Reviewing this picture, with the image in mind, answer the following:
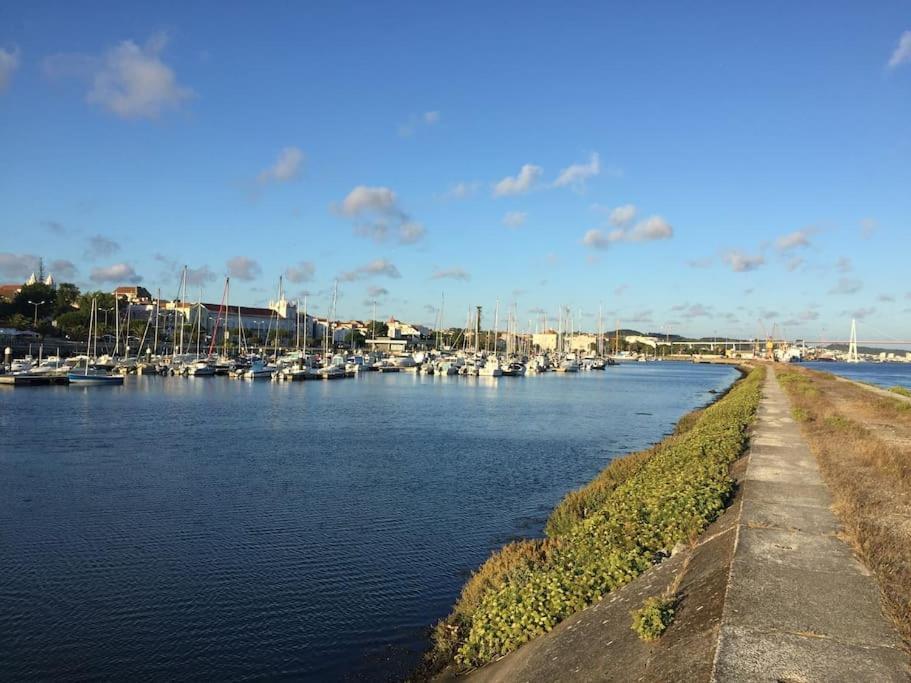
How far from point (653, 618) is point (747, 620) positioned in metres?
1.05

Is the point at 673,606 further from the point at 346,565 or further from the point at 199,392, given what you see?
the point at 199,392

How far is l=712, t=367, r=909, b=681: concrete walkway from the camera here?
23.0ft

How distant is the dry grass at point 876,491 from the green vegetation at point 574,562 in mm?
2518

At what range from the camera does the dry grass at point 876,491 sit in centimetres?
933

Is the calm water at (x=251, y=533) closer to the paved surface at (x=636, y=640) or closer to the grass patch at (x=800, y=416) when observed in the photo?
the paved surface at (x=636, y=640)

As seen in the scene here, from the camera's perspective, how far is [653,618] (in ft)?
28.1

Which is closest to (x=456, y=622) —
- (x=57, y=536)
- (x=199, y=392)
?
(x=57, y=536)

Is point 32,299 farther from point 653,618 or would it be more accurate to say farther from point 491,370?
point 653,618

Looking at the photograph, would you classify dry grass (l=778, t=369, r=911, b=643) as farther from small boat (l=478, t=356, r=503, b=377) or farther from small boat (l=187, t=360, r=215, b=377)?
small boat (l=478, t=356, r=503, b=377)

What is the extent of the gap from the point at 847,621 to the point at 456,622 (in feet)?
21.1

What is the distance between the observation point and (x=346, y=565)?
16328 millimetres

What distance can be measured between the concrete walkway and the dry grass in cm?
24

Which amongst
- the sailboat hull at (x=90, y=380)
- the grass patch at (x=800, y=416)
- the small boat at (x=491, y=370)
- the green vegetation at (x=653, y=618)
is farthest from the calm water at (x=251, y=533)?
the small boat at (x=491, y=370)

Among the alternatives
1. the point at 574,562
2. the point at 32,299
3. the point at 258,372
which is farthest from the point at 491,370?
the point at 32,299
